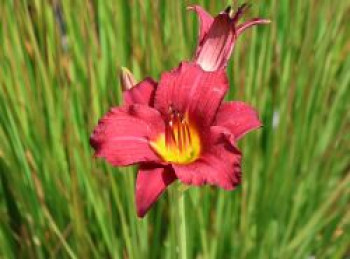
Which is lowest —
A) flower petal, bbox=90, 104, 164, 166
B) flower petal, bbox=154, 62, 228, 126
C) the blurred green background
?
the blurred green background

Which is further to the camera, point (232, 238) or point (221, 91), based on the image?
point (232, 238)

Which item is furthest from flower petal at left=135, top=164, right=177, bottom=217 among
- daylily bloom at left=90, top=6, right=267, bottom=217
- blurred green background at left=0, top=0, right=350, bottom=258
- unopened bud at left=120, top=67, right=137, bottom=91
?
blurred green background at left=0, top=0, right=350, bottom=258

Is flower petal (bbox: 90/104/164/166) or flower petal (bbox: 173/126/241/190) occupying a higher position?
flower petal (bbox: 90/104/164/166)

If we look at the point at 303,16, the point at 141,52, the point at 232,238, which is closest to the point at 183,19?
the point at 141,52

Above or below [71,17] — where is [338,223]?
below

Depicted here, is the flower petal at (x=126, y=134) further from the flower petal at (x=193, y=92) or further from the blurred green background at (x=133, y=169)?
the blurred green background at (x=133, y=169)

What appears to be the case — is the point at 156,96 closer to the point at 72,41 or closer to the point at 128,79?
the point at 128,79

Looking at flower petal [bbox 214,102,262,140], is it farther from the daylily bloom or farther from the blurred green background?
the blurred green background
